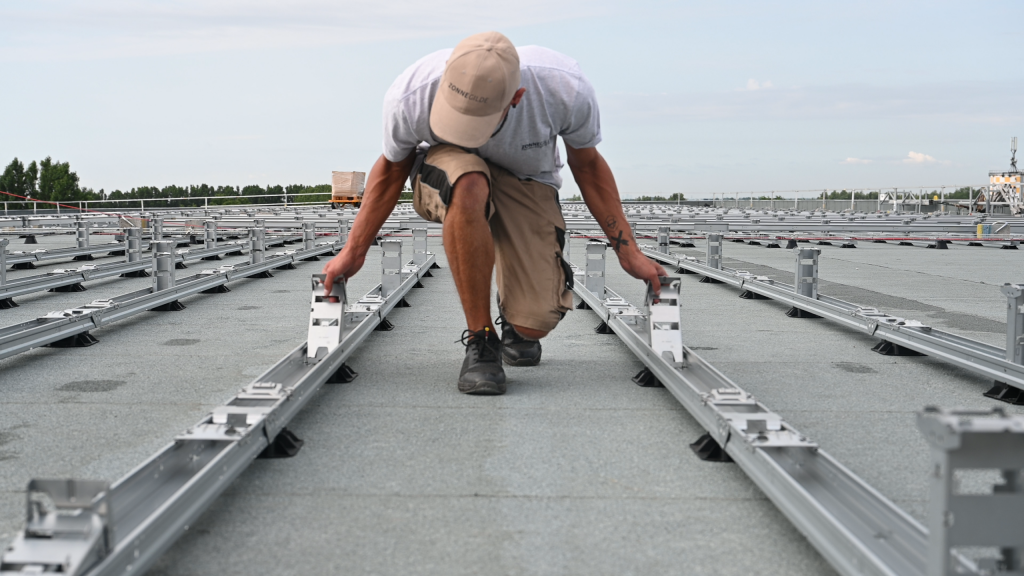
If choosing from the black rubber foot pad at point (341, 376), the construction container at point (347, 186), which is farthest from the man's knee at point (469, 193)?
the construction container at point (347, 186)

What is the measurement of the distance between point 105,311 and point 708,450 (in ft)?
12.7

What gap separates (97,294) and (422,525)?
261 inches

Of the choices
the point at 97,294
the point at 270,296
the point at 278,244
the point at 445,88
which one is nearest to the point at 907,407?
the point at 445,88

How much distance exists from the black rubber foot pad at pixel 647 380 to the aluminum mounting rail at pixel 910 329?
1.39 meters

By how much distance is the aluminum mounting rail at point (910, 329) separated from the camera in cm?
365

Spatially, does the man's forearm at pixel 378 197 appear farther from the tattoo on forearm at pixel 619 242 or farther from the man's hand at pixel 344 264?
the tattoo on forearm at pixel 619 242

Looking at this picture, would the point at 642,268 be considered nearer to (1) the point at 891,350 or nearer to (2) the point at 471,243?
(2) the point at 471,243

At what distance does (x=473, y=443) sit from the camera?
2.82 metres

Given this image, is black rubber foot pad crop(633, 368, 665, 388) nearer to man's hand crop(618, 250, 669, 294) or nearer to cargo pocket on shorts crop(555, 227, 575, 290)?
man's hand crop(618, 250, 669, 294)

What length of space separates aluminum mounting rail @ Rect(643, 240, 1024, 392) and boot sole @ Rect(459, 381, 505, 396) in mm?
2076

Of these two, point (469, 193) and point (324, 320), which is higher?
point (469, 193)

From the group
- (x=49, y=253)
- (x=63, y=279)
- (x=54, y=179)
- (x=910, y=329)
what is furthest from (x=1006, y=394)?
(x=54, y=179)

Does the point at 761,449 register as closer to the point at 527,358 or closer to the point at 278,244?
the point at 527,358

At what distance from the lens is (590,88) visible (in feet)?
11.7
